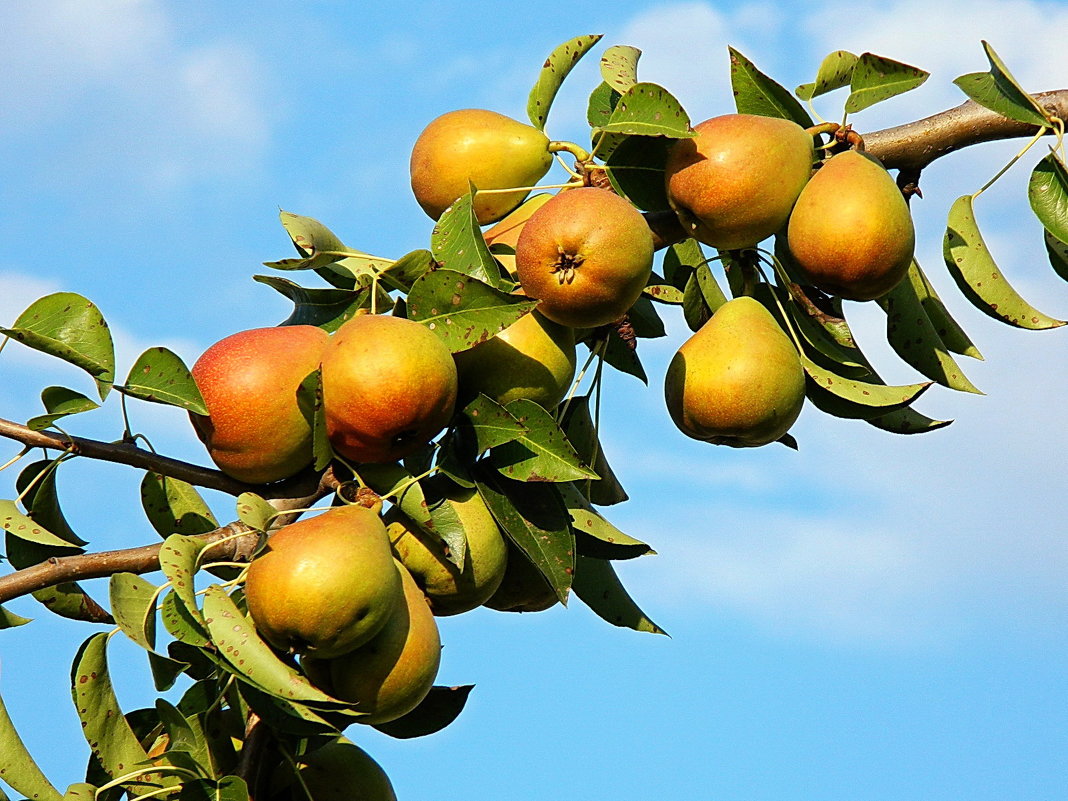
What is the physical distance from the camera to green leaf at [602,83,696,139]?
2.24 m

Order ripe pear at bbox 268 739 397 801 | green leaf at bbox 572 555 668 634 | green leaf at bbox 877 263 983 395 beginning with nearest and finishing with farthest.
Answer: ripe pear at bbox 268 739 397 801 → green leaf at bbox 572 555 668 634 → green leaf at bbox 877 263 983 395

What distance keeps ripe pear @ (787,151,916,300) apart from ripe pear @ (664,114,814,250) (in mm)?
47

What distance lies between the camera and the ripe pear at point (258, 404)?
6.97 ft

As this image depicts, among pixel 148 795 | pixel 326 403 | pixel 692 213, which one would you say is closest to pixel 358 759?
pixel 148 795

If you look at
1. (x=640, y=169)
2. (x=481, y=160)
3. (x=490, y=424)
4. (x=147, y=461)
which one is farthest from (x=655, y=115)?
(x=147, y=461)

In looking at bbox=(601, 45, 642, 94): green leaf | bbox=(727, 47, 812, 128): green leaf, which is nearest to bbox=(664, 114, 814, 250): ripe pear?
bbox=(727, 47, 812, 128): green leaf

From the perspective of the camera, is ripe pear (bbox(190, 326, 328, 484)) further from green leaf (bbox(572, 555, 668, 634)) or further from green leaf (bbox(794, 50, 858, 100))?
green leaf (bbox(794, 50, 858, 100))

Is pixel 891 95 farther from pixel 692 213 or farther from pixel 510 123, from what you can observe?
pixel 510 123

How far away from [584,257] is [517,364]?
240mm

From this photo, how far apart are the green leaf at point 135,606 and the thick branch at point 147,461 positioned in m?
0.23

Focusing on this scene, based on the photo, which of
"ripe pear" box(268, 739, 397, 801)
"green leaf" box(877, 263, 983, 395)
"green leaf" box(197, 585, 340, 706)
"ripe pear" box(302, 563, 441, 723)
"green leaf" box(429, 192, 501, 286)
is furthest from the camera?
"green leaf" box(877, 263, 983, 395)

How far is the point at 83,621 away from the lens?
2404 mm

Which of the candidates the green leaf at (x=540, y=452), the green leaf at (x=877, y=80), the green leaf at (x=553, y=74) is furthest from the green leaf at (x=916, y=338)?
the green leaf at (x=540, y=452)

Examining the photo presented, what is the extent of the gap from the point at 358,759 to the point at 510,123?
127 centimetres
